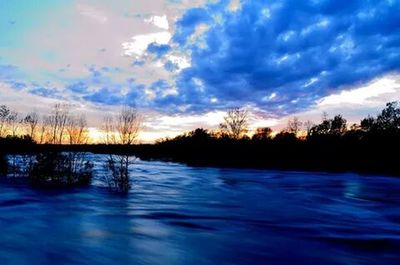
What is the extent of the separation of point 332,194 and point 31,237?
781 inches

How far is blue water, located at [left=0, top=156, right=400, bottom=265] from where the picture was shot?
10039 millimetres

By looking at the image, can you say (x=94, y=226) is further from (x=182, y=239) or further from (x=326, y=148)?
(x=326, y=148)

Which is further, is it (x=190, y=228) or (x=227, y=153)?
(x=227, y=153)

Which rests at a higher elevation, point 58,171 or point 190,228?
point 58,171

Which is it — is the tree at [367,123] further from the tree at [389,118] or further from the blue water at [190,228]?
the blue water at [190,228]

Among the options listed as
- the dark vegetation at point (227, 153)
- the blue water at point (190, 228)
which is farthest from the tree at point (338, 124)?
the blue water at point (190, 228)

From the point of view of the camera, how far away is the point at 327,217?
55.2 feet

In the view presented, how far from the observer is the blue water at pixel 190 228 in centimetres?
1004

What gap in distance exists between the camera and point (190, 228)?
1377 cm

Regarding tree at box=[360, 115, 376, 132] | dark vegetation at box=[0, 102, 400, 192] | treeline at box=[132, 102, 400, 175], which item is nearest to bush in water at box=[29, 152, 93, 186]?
dark vegetation at box=[0, 102, 400, 192]

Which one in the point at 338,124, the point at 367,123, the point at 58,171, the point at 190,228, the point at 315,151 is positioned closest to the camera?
the point at 190,228

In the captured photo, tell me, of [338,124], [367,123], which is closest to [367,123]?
[367,123]

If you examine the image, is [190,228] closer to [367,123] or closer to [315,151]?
[315,151]

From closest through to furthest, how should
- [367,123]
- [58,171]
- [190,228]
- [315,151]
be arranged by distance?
[190,228] → [58,171] → [315,151] → [367,123]
